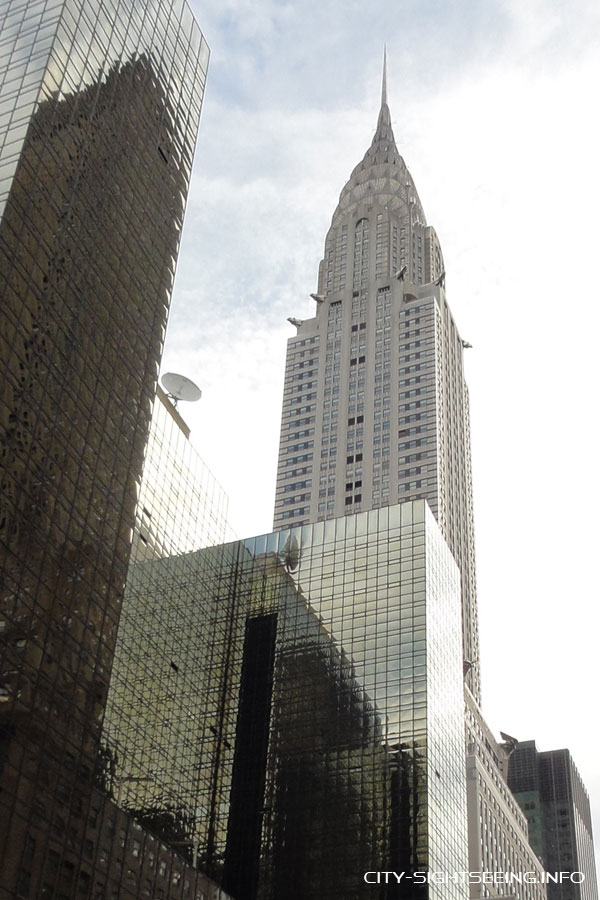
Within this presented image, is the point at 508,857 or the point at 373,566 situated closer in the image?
the point at 373,566

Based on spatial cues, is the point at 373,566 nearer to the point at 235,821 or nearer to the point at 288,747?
the point at 288,747

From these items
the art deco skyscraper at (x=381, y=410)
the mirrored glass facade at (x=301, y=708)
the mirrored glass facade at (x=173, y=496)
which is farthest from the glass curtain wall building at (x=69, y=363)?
the art deco skyscraper at (x=381, y=410)

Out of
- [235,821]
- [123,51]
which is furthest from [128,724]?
[123,51]

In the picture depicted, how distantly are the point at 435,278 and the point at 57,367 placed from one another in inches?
5574

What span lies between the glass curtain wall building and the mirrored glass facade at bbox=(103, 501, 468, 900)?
27269mm

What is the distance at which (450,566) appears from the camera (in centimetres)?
11744

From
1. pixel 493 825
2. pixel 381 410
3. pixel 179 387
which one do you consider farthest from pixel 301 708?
pixel 381 410

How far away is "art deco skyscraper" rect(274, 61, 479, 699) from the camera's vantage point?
169 meters

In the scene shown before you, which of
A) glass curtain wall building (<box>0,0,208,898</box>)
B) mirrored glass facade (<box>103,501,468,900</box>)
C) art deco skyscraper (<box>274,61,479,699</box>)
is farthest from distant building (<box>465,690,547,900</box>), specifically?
glass curtain wall building (<box>0,0,208,898</box>)

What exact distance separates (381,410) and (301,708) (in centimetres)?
7679

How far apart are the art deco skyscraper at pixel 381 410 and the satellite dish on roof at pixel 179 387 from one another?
61037 mm

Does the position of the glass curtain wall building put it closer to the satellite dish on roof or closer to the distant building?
the satellite dish on roof

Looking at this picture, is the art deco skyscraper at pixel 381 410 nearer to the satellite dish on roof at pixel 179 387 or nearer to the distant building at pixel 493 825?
the distant building at pixel 493 825

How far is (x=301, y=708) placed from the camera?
108 metres
